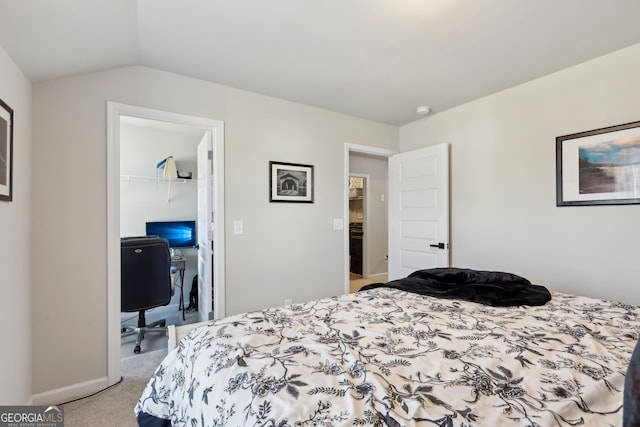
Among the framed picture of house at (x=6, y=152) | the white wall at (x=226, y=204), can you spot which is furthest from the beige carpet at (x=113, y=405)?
the framed picture of house at (x=6, y=152)

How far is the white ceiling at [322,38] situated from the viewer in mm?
1602

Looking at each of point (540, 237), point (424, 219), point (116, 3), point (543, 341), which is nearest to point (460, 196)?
point (424, 219)

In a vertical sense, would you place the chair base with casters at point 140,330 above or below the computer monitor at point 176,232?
below

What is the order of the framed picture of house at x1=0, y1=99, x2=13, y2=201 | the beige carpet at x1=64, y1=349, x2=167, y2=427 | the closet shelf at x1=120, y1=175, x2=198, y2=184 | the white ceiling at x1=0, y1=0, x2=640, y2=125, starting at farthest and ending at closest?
the closet shelf at x1=120, y1=175, x2=198, y2=184 < the beige carpet at x1=64, y1=349, x2=167, y2=427 < the white ceiling at x1=0, y1=0, x2=640, y2=125 < the framed picture of house at x1=0, y1=99, x2=13, y2=201

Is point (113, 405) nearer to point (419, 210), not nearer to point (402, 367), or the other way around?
point (402, 367)

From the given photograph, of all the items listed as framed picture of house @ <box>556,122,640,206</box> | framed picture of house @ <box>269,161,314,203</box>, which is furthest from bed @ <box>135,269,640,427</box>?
framed picture of house @ <box>269,161,314,203</box>

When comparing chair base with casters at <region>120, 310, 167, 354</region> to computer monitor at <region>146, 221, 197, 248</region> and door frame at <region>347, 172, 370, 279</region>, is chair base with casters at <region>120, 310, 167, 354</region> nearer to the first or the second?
computer monitor at <region>146, 221, 197, 248</region>

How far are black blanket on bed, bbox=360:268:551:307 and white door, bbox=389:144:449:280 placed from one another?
119 cm

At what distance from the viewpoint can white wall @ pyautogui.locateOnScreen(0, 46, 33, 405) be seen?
4.88ft

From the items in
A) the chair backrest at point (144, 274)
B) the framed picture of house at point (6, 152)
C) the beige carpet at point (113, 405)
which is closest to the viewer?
the framed picture of house at point (6, 152)

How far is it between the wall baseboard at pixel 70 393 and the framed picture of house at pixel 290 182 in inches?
74.8

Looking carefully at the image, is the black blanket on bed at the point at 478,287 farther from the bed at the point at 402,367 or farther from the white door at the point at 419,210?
the white door at the point at 419,210

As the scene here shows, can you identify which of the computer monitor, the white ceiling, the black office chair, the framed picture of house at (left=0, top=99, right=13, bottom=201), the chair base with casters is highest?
the white ceiling

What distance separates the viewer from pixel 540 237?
2.54 meters
